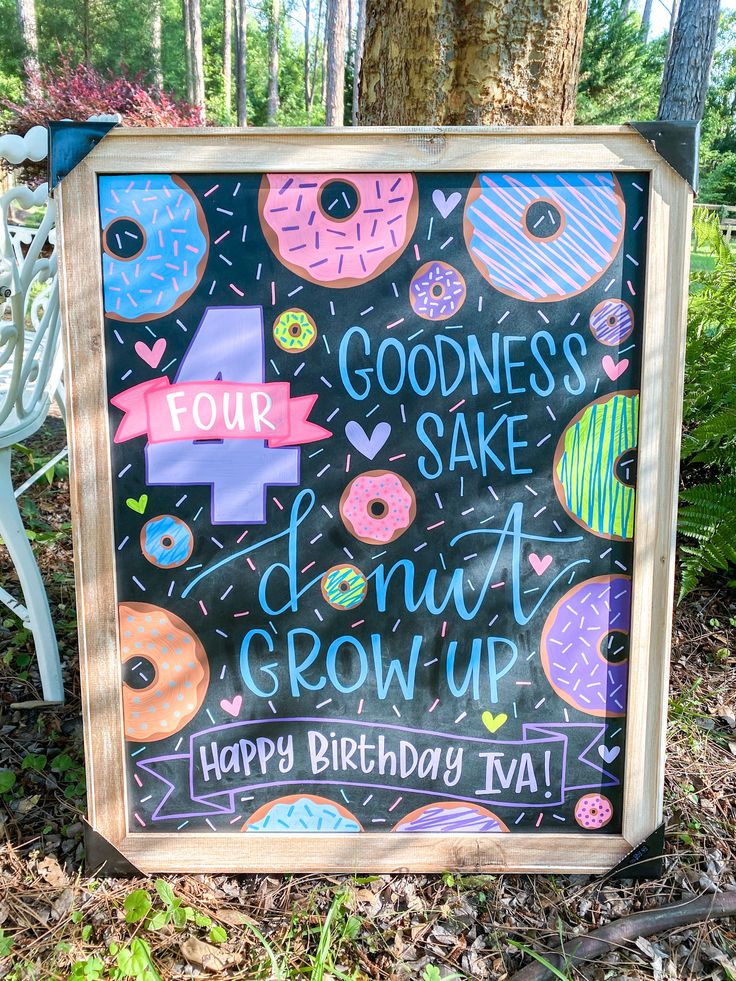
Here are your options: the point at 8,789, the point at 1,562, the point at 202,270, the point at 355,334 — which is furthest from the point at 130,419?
the point at 1,562

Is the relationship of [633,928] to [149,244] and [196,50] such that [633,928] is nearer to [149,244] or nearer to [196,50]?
[149,244]

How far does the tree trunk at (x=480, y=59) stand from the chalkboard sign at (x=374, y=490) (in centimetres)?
54

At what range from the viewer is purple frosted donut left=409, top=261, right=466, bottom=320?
1457 mm

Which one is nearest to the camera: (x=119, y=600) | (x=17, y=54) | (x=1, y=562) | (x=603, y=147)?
(x=603, y=147)

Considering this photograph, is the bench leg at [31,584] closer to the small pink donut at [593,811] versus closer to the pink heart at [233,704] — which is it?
the pink heart at [233,704]

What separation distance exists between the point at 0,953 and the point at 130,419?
3.42ft

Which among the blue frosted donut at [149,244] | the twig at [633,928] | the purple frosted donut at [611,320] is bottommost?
the twig at [633,928]

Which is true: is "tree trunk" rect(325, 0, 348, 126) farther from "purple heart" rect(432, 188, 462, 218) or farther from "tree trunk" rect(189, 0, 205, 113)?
"purple heart" rect(432, 188, 462, 218)

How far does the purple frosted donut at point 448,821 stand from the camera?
1.59 m

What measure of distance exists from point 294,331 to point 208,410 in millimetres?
228

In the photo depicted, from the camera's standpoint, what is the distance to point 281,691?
61.3 inches

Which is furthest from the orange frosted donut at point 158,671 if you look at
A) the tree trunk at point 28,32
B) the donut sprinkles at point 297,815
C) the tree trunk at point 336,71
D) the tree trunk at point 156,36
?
the tree trunk at point 156,36

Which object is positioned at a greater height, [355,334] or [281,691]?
[355,334]

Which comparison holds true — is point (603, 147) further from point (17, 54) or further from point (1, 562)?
point (17, 54)
